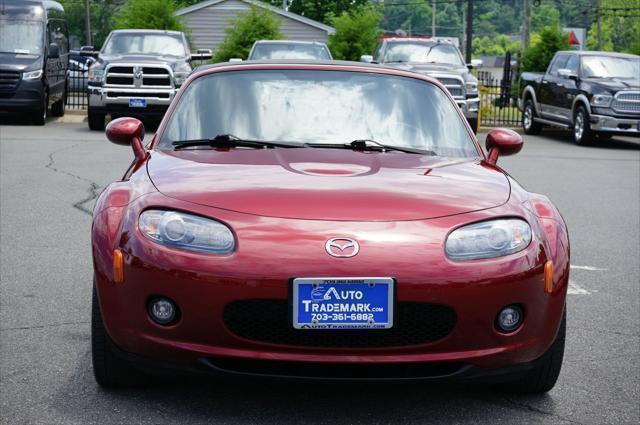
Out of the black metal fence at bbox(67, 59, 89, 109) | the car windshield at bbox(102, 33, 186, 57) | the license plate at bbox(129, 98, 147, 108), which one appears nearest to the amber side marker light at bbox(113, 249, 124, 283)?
the license plate at bbox(129, 98, 147, 108)

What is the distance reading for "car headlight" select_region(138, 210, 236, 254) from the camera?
13.9ft

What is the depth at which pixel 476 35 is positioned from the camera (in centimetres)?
19200

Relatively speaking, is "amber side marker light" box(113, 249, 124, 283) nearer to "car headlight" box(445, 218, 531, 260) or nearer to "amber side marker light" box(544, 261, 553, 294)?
"car headlight" box(445, 218, 531, 260)

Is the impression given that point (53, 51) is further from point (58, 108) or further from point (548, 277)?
point (548, 277)

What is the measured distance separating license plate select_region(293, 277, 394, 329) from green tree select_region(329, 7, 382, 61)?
29.0 metres

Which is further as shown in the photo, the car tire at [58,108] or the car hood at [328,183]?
the car tire at [58,108]

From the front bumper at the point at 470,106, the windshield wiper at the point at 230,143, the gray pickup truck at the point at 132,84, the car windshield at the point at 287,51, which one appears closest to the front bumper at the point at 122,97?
the gray pickup truck at the point at 132,84

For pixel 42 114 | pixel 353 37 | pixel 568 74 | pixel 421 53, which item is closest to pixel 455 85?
pixel 421 53

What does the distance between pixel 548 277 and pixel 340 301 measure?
0.85 m

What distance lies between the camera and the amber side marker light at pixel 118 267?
4312mm

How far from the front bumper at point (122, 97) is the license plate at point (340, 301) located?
57.9ft

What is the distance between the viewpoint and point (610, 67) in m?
22.8

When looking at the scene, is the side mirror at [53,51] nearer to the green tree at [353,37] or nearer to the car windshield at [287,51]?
the car windshield at [287,51]

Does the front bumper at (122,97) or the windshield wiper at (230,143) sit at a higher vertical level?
the windshield wiper at (230,143)
